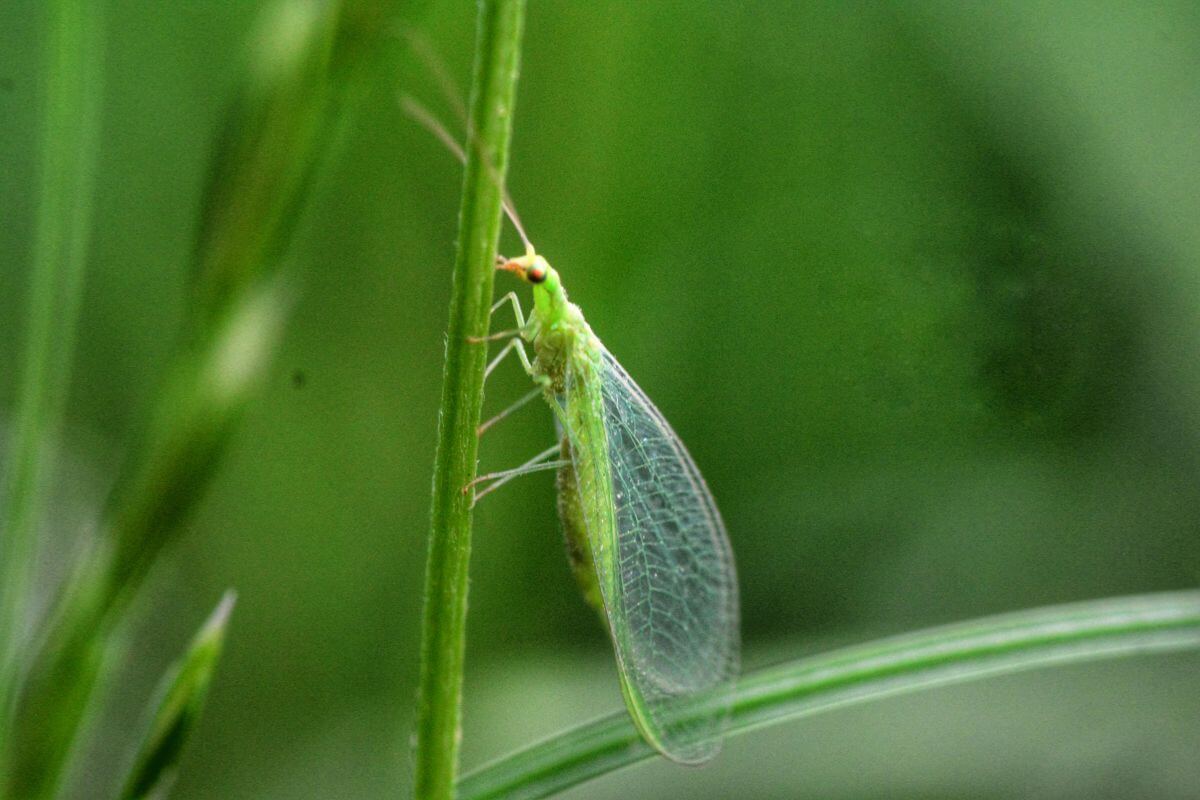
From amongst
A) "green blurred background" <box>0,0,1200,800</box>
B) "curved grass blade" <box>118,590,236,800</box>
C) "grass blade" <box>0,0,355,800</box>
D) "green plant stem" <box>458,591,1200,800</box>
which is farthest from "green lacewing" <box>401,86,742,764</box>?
"curved grass blade" <box>118,590,236,800</box>

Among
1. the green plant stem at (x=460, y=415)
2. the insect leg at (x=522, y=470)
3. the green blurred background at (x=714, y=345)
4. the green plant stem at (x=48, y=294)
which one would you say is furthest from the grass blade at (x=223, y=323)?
the green blurred background at (x=714, y=345)

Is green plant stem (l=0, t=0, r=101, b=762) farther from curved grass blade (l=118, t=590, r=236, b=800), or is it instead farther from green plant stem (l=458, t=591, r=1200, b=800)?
green plant stem (l=458, t=591, r=1200, b=800)

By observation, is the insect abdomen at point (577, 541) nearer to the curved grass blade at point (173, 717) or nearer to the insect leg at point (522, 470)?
the insect leg at point (522, 470)

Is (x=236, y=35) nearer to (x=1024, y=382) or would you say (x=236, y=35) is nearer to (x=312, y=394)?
(x=312, y=394)

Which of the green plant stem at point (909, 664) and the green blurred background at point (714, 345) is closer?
the green plant stem at point (909, 664)

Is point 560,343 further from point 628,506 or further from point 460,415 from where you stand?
point 460,415

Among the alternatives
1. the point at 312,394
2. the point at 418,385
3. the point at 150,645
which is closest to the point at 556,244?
the point at 418,385

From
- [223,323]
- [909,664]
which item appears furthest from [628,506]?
[223,323]
